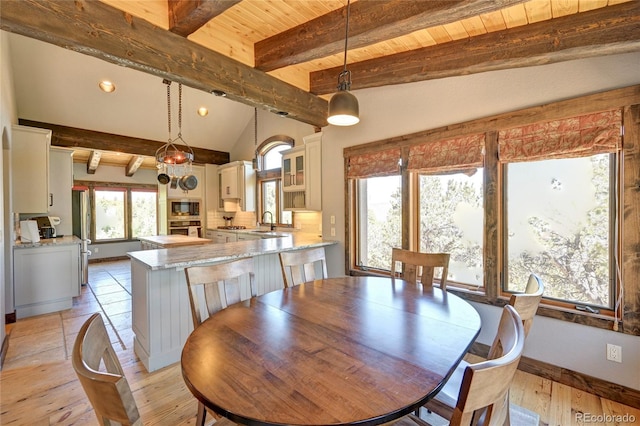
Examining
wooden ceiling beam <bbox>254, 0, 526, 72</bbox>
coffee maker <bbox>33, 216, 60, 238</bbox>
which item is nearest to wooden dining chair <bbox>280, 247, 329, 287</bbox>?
wooden ceiling beam <bbox>254, 0, 526, 72</bbox>

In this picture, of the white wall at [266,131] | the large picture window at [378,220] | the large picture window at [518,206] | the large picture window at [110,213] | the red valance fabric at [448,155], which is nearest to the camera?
the large picture window at [518,206]

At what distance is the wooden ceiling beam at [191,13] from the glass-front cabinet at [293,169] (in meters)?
2.45

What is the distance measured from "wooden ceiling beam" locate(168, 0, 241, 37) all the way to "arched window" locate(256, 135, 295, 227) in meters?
3.28

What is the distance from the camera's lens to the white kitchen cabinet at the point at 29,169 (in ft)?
12.2

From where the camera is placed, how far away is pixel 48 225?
15.1ft

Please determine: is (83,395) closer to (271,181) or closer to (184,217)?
(271,181)

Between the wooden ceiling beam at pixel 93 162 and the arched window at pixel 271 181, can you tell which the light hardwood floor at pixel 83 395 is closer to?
the arched window at pixel 271 181

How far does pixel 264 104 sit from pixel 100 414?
2933 millimetres

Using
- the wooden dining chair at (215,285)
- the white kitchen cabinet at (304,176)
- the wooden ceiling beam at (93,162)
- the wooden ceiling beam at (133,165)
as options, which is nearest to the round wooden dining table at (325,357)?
the wooden dining chair at (215,285)

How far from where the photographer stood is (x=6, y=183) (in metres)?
3.09

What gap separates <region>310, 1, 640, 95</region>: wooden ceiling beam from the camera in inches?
73.6

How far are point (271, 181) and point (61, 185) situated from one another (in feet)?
11.5

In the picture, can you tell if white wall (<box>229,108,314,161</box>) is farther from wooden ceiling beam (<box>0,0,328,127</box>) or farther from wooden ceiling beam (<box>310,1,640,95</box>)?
wooden ceiling beam (<box>310,1,640,95</box>)

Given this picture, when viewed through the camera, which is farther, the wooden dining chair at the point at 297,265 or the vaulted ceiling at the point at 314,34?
the wooden dining chair at the point at 297,265
